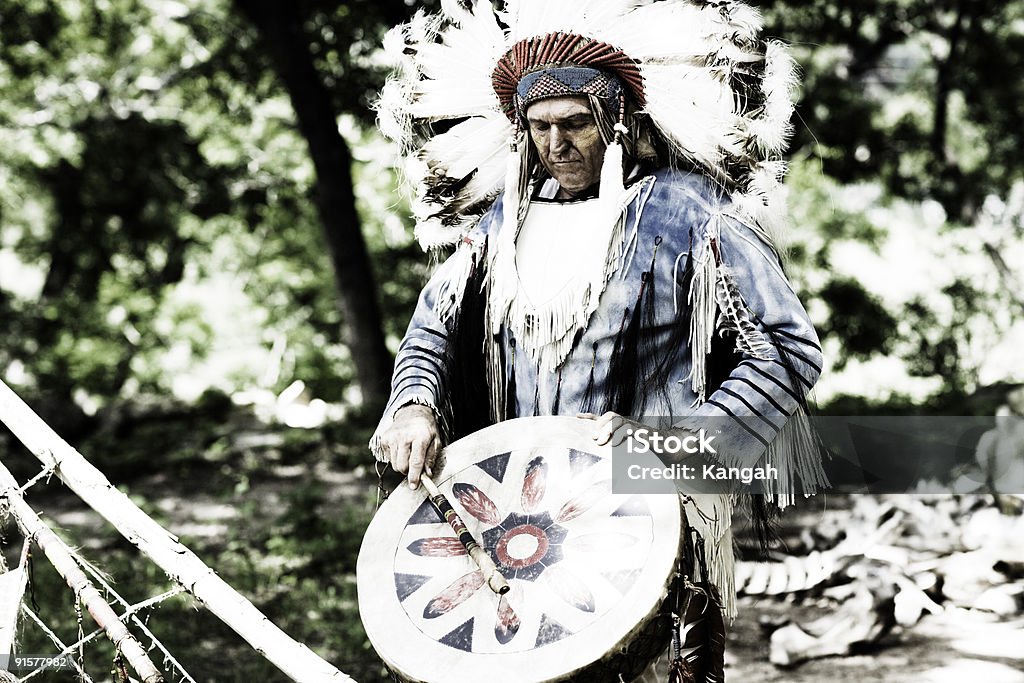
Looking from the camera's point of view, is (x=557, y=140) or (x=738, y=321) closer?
(x=738, y=321)

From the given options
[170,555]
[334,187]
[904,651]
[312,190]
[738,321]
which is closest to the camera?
[170,555]

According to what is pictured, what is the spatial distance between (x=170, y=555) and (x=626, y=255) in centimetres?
112

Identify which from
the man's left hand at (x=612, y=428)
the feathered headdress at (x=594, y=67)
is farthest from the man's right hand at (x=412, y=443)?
the feathered headdress at (x=594, y=67)

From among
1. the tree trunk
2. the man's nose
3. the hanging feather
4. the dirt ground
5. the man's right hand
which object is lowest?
the dirt ground

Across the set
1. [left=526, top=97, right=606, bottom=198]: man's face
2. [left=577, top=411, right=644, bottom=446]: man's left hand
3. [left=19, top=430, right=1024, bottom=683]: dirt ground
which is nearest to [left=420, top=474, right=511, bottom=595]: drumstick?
[left=577, top=411, right=644, bottom=446]: man's left hand

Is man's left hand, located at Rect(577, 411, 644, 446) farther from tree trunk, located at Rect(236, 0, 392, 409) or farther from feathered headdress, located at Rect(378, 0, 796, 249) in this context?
tree trunk, located at Rect(236, 0, 392, 409)

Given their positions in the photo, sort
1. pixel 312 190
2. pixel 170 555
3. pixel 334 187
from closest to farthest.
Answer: pixel 170 555 → pixel 334 187 → pixel 312 190

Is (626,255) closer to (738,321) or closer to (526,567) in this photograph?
(738,321)

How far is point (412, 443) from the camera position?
234cm

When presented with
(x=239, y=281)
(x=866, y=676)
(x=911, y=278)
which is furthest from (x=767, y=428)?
(x=239, y=281)

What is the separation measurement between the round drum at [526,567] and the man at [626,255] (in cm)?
10

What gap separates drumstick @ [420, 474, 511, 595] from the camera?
2062mm

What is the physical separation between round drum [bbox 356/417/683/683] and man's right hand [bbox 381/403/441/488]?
4cm

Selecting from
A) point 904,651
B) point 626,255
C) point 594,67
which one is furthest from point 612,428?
point 904,651
